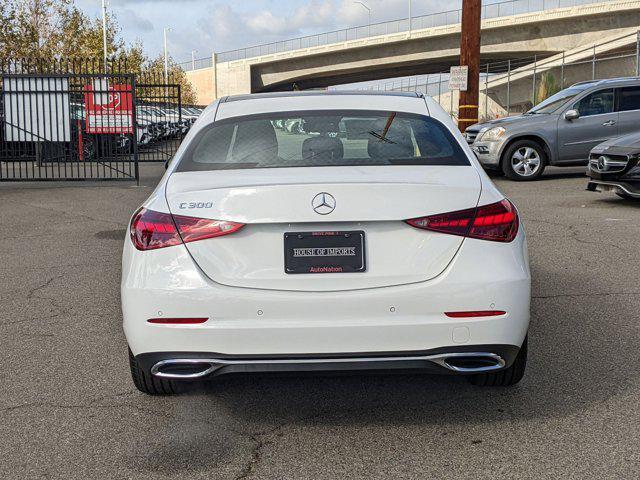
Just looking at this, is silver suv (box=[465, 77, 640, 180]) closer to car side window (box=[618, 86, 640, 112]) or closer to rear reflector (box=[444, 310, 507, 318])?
car side window (box=[618, 86, 640, 112])

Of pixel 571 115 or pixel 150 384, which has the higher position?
pixel 571 115

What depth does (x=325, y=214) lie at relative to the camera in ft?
12.2

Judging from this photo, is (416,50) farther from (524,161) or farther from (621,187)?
(621,187)

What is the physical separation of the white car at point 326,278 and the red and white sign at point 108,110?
14256 mm

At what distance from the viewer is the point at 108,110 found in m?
17.7

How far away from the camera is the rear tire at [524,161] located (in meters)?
17.0

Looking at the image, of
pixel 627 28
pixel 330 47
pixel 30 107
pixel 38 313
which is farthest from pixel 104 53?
pixel 38 313

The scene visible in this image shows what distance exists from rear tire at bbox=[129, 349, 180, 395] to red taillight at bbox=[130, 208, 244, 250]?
0.72 metres

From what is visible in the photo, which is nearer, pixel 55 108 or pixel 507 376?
pixel 507 376

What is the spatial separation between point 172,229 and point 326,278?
70 cm

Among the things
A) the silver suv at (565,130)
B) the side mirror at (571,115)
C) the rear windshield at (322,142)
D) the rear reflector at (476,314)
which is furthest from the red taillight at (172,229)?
the side mirror at (571,115)

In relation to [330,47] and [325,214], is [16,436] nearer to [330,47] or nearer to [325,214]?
[325,214]

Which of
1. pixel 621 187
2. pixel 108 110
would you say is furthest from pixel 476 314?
pixel 108 110

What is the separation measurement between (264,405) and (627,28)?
Answer: 54.4m
